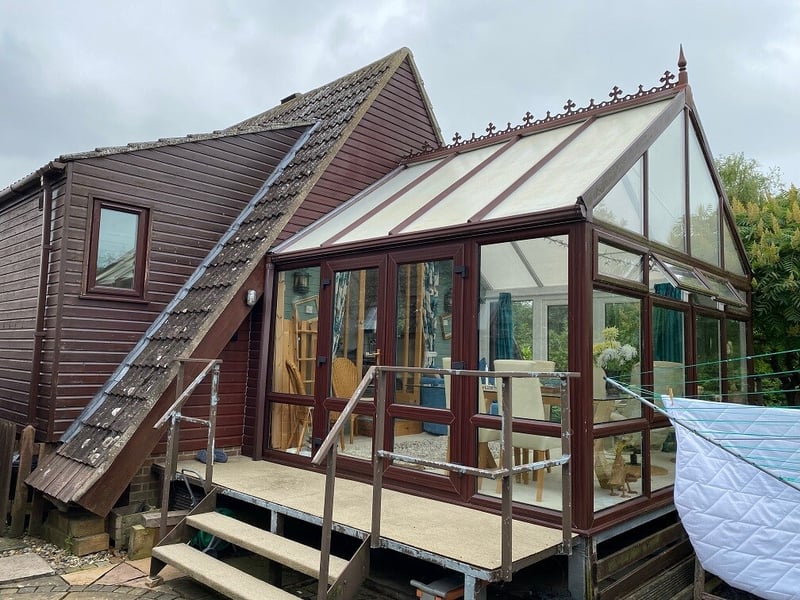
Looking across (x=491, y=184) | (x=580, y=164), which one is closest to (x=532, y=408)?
(x=580, y=164)

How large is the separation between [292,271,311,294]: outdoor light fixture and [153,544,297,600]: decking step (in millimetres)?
2600

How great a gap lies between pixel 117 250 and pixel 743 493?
19.1ft

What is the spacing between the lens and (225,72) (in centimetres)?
2402

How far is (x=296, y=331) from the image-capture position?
5.99 metres

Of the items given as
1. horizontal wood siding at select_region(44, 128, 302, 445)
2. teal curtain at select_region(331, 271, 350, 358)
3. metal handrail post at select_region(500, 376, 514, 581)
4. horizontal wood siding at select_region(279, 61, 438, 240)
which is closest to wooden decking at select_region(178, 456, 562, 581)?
metal handrail post at select_region(500, 376, 514, 581)

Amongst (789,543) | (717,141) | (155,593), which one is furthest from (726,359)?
(717,141)

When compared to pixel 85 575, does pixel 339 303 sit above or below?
above

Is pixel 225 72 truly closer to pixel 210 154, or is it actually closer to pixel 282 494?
pixel 210 154

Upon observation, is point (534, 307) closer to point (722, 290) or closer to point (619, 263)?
point (619, 263)

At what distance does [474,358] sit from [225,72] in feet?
76.5

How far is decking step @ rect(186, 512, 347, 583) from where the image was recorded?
3.39 m

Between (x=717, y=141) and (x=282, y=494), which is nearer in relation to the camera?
(x=282, y=494)

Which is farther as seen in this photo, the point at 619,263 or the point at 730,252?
the point at 730,252

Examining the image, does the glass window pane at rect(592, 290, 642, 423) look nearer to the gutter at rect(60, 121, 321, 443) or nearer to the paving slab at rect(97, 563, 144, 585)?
the paving slab at rect(97, 563, 144, 585)
